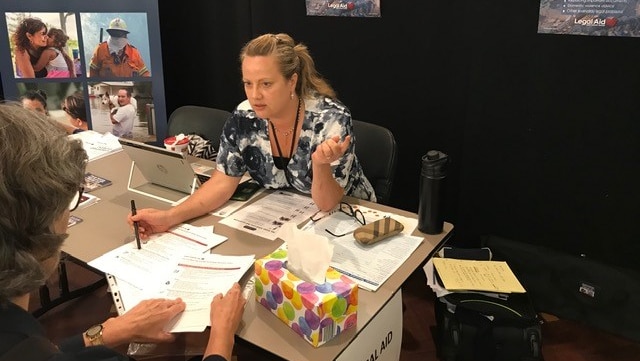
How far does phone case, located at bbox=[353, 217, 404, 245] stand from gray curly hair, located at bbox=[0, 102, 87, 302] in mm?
845

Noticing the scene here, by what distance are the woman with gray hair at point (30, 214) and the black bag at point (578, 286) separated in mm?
2037

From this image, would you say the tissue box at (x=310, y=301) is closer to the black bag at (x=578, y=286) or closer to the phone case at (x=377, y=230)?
the phone case at (x=377, y=230)

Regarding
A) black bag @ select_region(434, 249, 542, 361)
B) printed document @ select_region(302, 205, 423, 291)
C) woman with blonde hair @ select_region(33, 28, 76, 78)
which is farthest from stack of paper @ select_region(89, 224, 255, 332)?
woman with blonde hair @ select_region(33, 28, 76, 78)

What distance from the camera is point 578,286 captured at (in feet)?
8.09

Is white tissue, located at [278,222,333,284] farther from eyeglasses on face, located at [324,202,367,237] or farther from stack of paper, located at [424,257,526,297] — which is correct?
stack of paper, located at [424,257,526,297]

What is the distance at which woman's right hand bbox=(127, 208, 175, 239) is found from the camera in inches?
64.8

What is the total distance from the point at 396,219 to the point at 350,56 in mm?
1410

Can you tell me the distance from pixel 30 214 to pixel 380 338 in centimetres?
85

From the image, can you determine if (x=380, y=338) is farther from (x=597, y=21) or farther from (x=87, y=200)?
Result: (x=597, y=21)

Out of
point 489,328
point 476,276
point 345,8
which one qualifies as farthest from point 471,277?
point 345,8

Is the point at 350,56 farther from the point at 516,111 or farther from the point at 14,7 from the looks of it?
the point at 14,7

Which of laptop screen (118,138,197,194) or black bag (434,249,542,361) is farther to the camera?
black bag (434,249,542,361)

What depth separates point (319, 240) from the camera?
3.97ft

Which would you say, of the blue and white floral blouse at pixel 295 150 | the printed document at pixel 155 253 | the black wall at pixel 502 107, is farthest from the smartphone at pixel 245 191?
the black wall at pixel 502 107
